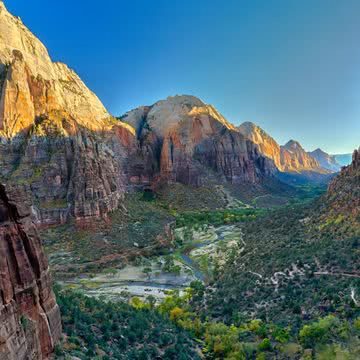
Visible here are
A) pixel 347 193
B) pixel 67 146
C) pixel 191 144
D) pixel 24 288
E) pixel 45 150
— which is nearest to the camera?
pixel 24 288

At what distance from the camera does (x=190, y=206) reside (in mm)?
132750

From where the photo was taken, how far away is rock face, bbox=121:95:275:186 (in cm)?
15150

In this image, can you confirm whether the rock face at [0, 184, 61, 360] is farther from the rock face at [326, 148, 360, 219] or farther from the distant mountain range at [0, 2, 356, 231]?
the distant mountain range at [0, 2, 356, 231]

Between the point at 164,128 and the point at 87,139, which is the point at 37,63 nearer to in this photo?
the point at 87,139

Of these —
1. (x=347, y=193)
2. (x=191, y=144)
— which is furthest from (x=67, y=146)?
(x=191, y=144)

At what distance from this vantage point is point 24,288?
19.7 meters

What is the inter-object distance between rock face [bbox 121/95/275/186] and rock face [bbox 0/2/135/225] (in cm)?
5196

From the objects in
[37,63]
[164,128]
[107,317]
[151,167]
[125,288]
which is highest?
[37,63]

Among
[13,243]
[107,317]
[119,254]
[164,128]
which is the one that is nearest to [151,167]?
[164,128]

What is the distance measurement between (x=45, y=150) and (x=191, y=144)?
88211 millimetres

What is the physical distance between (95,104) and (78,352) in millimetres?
122441

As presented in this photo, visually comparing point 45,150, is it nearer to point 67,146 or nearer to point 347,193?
point 67,146

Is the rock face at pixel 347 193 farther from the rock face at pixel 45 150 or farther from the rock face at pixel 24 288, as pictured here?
the rock face at pixel 45 150

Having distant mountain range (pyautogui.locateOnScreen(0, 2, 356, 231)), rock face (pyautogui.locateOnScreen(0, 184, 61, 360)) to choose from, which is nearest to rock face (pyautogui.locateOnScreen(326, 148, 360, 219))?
Result: rock face (pyautogui.locateOnScreen(0, 184, 61, 360))
